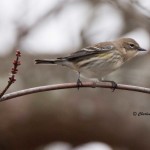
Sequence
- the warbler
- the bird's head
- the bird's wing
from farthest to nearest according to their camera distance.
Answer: the bird's head, the bird's wing, the warbler

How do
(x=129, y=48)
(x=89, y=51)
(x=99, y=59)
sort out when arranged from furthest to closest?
(x=129, y=48), (x=89, y=51), (x=99, y=59)

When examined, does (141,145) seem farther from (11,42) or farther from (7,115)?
(11,42)

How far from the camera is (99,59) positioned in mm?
5316

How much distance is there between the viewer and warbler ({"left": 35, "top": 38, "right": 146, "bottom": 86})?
5095 millimetres

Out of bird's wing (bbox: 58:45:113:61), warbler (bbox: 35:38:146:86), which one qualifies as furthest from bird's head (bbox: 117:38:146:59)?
bird's wing (bbox: 58:45:113:61)

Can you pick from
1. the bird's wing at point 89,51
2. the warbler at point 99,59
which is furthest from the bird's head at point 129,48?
the bird's wing at point 89,51

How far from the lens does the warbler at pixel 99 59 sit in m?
5.09

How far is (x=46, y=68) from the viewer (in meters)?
7.63

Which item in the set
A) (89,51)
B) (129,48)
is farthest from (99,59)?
(129,48)

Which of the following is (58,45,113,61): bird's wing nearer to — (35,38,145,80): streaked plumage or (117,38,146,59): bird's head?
(35,38,145,80): streaked plumage

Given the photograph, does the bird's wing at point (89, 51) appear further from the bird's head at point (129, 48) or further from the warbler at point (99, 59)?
the bird's head at point (129, 48)

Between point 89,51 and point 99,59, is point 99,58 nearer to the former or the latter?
point 99,59

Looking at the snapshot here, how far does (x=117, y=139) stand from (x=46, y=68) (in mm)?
A: 1530

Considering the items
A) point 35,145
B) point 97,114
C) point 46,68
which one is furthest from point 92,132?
point 46,68
